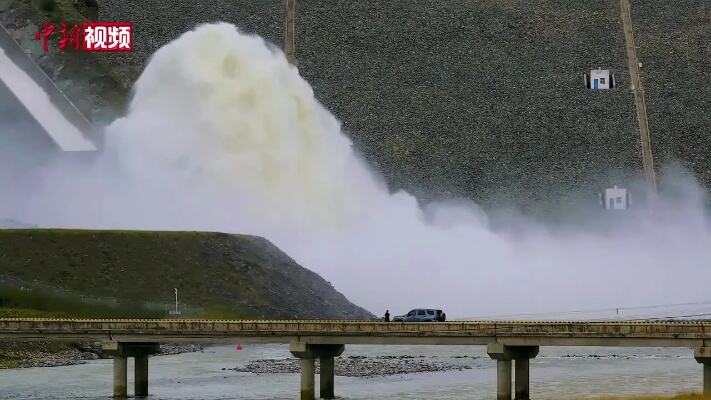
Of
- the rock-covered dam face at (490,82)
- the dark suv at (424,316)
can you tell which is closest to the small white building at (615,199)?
the rock-covered dam face at (490,82)

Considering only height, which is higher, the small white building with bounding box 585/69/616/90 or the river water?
the small white building with bounding box 585/69/616/90

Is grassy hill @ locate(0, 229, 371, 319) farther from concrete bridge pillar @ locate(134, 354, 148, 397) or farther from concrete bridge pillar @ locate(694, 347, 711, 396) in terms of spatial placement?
concrete bridge pillar @ locate(694, 347, 711, 396)

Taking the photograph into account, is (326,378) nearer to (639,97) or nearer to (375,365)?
(375,365)

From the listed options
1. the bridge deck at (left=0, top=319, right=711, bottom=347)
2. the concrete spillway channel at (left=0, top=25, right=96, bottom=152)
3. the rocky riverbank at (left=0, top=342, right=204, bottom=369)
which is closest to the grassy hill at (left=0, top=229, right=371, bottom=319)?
the rocky riverbank at (left=0, top=342, right=204, bottom=369)

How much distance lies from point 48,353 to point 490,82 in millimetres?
66928

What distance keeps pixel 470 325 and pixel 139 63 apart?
88.3m

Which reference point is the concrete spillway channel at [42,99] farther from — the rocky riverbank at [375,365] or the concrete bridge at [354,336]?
the concrete bridge at [354,336]

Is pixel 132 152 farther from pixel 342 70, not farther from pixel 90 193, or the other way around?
pixel 342 70

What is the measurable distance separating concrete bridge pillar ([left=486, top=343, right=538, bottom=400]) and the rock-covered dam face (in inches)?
2549

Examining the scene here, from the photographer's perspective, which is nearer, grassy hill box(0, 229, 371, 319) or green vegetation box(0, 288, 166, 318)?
green vegetation box(0, 288, 166, 318)

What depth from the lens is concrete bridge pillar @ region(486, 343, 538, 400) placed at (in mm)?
92938

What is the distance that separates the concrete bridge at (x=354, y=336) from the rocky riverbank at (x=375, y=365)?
35.8 ft

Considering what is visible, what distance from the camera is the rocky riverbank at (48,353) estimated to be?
116562 mm

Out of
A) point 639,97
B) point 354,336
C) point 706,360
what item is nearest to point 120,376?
point 354,336
